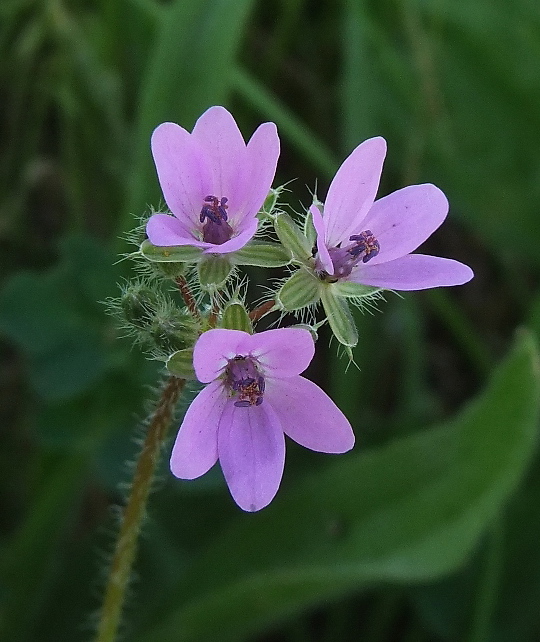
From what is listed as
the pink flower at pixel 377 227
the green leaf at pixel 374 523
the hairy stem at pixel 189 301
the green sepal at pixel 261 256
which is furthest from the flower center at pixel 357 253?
the green leaf at pixel 374 523

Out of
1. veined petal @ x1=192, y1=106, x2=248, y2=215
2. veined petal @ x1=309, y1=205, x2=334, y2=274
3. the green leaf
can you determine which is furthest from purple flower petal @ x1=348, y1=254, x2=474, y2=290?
the green leaf

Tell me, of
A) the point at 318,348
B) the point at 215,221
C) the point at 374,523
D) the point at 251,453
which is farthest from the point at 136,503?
the point at 318,348

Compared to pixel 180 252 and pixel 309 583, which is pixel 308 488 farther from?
pixel 180 252

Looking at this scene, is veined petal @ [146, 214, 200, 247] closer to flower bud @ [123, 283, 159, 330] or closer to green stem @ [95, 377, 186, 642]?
flower bud @ [123, 283, 159, 330]

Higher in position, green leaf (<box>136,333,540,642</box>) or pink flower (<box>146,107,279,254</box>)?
pink flower (<box>146,107,279,254</box>)

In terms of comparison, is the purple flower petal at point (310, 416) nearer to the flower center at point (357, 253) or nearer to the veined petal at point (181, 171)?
the flower center at point (357, 253)

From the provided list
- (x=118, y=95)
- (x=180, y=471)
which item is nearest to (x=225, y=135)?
(x=180, y=471)

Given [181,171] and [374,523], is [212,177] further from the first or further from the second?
[374,523]
